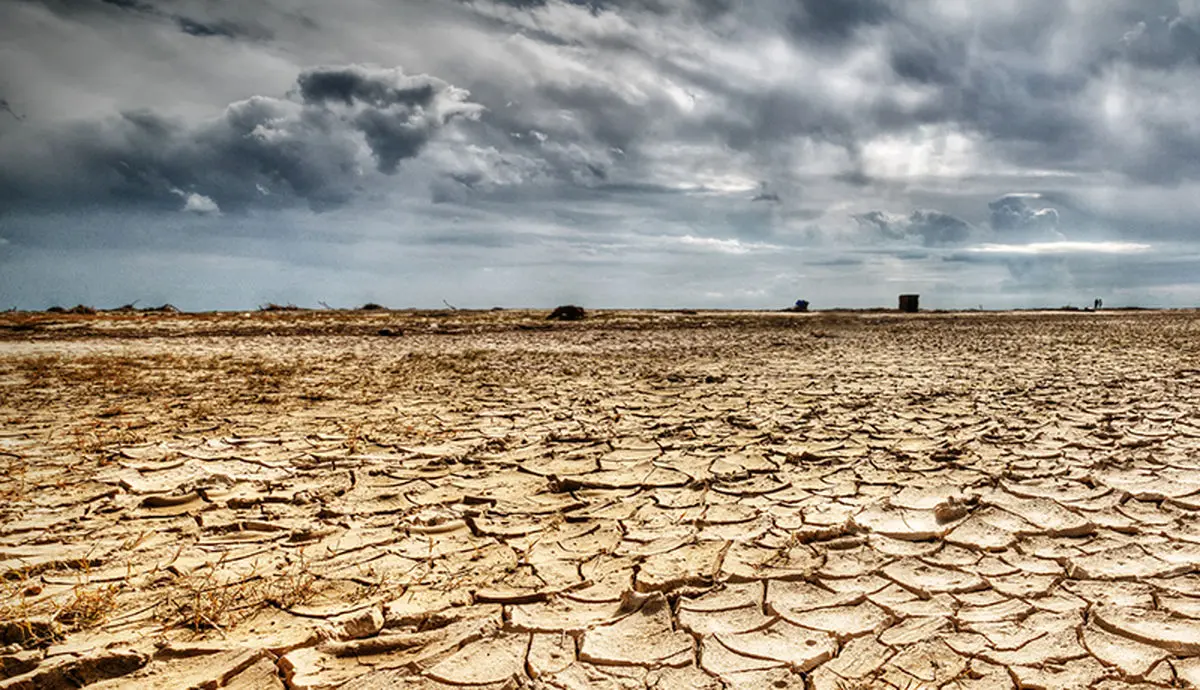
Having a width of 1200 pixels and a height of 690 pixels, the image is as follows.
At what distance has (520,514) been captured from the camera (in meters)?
2.80

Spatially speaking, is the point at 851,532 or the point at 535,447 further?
the point at 535,447

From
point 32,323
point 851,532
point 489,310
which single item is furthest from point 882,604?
point 489,310

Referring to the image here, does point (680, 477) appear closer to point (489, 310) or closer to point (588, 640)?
point (588, 640)

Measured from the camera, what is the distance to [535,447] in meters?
3.89

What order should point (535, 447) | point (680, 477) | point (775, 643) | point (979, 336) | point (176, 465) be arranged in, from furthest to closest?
point (979, 336), point (535, 447), point (176, 465), point (680, 477), point (775, 643)

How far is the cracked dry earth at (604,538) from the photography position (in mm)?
1686

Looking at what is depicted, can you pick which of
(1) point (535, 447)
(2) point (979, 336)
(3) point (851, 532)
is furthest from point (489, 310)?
(3) point (851, 532)

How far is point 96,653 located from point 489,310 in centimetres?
2122

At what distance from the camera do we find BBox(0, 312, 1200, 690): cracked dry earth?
1686mm

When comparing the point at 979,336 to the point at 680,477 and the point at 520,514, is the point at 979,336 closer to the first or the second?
the point at 680,477

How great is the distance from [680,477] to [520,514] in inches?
35.8

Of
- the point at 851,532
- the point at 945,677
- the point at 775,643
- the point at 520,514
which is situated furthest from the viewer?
the point at 520,514

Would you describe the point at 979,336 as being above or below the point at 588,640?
above

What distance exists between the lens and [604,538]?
2.53 m
